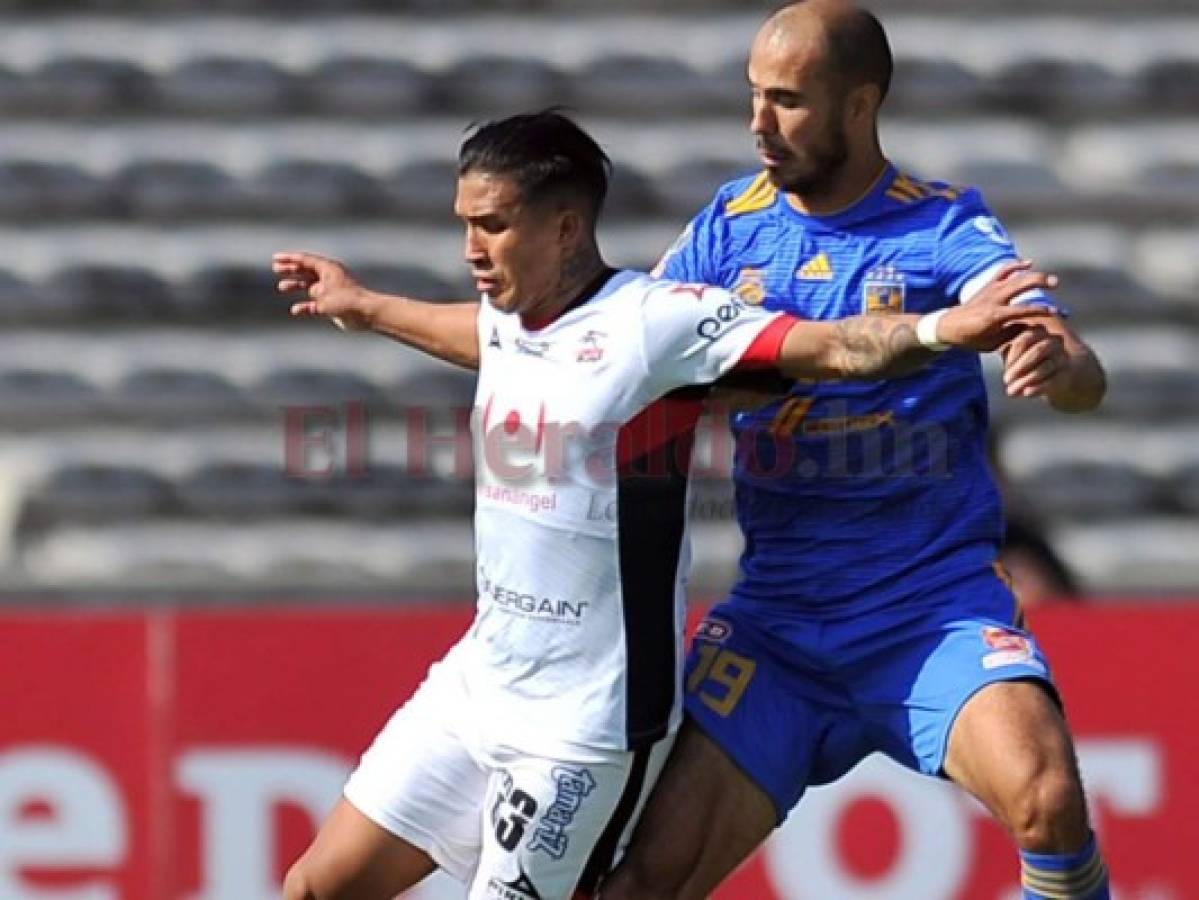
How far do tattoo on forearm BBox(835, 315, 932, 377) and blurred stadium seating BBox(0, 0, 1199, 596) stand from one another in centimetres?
409

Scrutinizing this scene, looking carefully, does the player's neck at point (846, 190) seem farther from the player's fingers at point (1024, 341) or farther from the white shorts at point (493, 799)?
the white shorts at point (493, 799)

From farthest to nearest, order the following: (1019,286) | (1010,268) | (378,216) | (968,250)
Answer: (378,216) → (968,250) → (1010,268) → (1019,286)

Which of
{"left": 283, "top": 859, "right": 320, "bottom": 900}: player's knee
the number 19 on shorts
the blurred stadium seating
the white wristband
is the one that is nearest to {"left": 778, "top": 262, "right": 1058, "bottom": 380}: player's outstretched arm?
the white wristband

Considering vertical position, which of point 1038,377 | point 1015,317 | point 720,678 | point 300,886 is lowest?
point 300,886

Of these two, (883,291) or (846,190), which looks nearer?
(883,291)

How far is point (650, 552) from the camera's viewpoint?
5.13 m

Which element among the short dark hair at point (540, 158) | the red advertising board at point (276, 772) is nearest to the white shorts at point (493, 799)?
the short dark hair at point (540, 158)

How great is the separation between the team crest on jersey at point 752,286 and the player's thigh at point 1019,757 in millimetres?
887

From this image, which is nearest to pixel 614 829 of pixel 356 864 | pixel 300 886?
pixel 356 864

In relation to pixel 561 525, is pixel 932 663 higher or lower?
lower

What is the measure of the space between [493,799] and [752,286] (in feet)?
3.72

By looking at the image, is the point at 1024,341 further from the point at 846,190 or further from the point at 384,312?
the point at 384,312

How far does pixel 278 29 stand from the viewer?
9719mm

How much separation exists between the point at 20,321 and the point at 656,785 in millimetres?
4738
